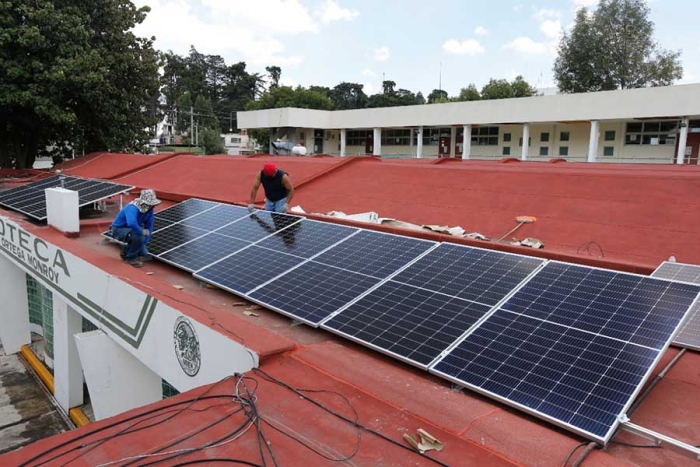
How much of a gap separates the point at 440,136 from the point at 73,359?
3976 centimetres

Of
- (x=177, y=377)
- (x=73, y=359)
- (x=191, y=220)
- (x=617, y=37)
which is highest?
(x=617, y=37)

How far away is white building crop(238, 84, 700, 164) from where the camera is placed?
29859 millimetres

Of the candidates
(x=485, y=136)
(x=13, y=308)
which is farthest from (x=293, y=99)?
(x=13, y=308)

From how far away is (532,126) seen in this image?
39.0m

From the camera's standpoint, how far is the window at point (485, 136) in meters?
41.9

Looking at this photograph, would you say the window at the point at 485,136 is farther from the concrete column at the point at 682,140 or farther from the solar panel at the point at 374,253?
the solar panel at the point at 374,253

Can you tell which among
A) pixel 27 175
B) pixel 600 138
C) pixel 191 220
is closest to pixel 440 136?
pixel 600 138

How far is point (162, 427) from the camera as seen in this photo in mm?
3736

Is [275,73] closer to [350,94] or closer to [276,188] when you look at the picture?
[350,94]

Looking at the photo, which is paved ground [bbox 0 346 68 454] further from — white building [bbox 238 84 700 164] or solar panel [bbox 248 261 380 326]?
white building [bbox 238 84 700 164]

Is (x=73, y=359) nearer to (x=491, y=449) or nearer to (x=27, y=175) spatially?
(x=491, y=449)

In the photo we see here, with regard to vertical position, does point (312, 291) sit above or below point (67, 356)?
above

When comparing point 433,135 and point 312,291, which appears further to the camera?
point 433,135

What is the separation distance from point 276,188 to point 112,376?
4.68 meters
